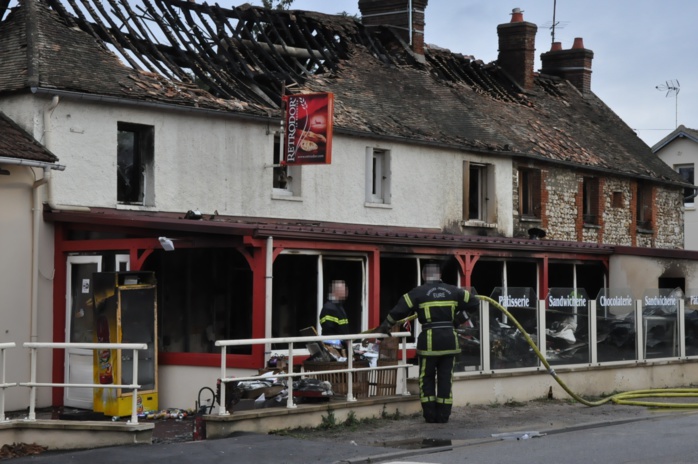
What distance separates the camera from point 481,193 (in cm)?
2709

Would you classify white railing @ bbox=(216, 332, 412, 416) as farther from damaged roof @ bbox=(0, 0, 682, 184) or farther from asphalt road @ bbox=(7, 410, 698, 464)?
damaged roof @ bbox=(0, 0, 682, 184)

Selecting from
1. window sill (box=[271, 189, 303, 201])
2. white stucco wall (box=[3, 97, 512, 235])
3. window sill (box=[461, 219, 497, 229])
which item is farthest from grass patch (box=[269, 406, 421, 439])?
window sill (box=[461, 219, 497, 229])

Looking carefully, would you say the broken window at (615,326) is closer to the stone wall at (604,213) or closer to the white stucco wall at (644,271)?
the white stucco wall at (644,271)

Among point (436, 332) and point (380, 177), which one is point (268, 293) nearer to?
point (436, 332)

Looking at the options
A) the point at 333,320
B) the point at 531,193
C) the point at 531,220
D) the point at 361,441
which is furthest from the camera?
the point at 531,193

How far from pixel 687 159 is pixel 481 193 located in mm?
21883

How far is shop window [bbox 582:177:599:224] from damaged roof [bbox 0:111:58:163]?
54.5 feet

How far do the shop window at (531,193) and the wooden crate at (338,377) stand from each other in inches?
548

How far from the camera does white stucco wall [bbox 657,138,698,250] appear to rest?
45.7m

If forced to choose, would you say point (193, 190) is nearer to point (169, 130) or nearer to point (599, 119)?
point (169, 130)

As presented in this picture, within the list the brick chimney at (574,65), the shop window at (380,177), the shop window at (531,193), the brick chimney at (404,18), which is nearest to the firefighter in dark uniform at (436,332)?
the shop window at (380,177)

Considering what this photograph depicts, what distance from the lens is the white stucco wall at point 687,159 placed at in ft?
150

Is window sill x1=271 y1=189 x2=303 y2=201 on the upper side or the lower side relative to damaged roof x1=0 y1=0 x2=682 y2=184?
lower

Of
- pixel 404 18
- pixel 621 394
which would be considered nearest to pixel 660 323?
pixel 621 394
